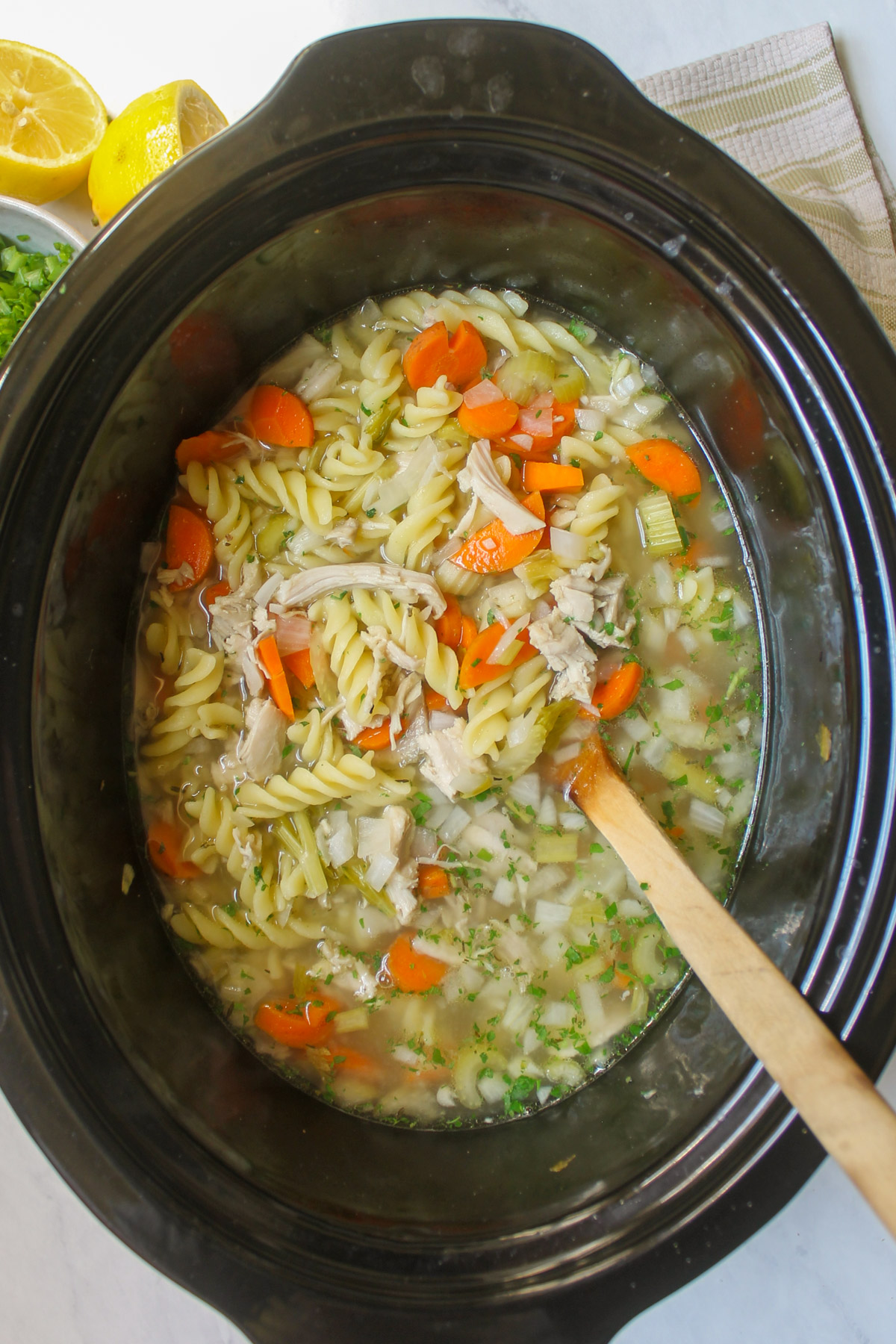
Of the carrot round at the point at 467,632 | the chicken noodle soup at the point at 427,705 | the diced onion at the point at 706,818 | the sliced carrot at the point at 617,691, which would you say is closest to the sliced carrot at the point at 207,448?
the chicken noodle soup at the point at 427,705

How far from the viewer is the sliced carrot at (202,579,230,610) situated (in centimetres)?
288

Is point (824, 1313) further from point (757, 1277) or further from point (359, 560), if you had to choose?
point (359, 560)

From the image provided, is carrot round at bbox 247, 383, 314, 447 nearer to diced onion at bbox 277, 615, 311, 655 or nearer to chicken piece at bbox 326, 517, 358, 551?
chicken piece at bbox 326, 517, 358, 551

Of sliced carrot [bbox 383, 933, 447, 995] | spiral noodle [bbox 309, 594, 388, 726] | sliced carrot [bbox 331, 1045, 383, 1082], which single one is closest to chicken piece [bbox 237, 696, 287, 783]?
spiral noodle [bbox 309, 594, 388, 726]

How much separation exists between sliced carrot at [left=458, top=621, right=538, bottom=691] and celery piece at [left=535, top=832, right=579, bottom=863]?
58cm

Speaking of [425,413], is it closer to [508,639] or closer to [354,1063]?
[508,639]

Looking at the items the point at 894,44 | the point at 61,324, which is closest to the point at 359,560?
the point at 61,324

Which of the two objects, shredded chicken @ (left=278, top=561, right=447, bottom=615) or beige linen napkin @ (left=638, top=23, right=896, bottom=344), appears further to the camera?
beige linen napkin @ (left=638, top=23, right=896, bottom=344)

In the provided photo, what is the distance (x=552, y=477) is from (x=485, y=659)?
0.66 metres

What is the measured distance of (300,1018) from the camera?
2.85m

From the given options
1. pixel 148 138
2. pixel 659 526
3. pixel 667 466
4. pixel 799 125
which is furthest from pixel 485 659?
pixel 799 125

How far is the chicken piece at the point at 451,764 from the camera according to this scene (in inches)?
108

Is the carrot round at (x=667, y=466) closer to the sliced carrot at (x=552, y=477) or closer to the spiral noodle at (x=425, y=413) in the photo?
the sliced carrot at (x=552, y=477)

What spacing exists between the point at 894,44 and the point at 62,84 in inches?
118
